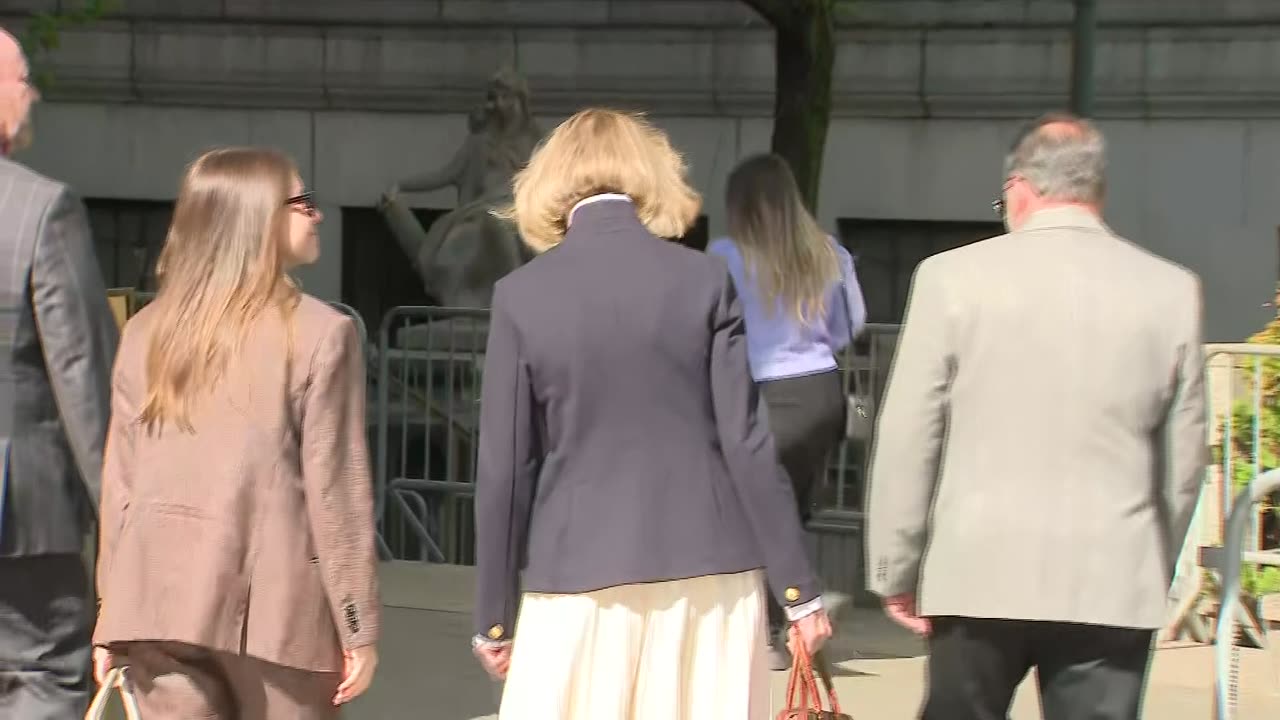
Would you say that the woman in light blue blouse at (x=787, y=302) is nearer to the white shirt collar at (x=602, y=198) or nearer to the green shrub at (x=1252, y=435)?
the green shrub at (x=1252, y=435)

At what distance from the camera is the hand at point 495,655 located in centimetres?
398

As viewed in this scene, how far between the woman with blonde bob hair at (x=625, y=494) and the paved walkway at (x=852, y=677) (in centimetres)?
261

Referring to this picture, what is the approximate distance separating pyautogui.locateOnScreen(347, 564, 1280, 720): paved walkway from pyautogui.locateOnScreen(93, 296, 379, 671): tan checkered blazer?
9.12 ft

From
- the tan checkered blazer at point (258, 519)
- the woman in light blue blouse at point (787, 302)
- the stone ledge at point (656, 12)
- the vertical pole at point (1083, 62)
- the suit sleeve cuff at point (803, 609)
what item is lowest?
the suit sleeve cuff at point (803, 609)

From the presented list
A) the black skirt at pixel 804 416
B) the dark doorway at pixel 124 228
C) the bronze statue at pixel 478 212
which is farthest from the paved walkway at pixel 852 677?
the dark doorway at pixel 124 228

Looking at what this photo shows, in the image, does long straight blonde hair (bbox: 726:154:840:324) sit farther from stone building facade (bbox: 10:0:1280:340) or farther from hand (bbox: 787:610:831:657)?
stone building facade (bbox: 10:0:1280:340)

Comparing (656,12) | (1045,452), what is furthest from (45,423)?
(656,12)

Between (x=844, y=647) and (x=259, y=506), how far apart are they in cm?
428

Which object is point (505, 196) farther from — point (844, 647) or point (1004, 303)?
point (1004, 303)

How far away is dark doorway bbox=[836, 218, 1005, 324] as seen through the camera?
56.8ft

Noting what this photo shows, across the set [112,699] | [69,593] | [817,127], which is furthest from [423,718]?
[817,127]

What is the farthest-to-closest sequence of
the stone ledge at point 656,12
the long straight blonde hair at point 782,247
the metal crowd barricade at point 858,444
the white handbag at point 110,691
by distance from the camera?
the stone ledge at point 656,12, the metal crowd barricade at point 858,444, the long straight blonde hair at point 782,247, the white handbag at point 110,691

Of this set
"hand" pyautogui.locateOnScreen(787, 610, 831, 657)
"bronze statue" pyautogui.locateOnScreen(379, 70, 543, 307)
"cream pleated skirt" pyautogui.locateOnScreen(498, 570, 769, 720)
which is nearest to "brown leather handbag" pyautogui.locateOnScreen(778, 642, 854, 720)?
"hand" pyautogui.locateOnScreen(787, 610, 831, 657)

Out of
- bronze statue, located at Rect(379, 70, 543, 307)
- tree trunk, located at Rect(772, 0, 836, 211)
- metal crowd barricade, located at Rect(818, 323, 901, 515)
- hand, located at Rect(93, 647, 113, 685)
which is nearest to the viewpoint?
hand, located at Rect(93, 647, 113, 685)
